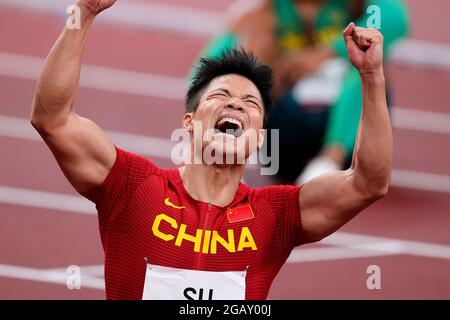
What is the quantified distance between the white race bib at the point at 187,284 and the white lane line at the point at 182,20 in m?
6.75

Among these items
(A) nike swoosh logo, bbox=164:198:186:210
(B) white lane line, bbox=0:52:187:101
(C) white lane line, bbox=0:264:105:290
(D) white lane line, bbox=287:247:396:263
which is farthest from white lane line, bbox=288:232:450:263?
(A) nike swoosh logo, bbox=164:198:186:210

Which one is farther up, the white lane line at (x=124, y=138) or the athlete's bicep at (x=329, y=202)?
the white lane line at (x=124, y=138)

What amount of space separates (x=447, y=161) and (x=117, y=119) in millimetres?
2439

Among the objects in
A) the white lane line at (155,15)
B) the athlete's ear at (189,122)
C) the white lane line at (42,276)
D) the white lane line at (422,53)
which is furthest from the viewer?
the white lane line at (155,15)

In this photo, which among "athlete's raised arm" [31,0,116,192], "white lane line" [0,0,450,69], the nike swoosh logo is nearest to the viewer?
"athlete's raised arm" [31,0,116,192]

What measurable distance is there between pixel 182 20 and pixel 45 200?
12.3 ft

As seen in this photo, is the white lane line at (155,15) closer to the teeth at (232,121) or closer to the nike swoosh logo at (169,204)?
the teeth at (232,121)

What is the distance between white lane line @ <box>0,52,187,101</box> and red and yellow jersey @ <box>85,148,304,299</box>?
5.65 m

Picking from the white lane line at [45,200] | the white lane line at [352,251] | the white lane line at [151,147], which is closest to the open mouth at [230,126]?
the white lane line at [352,251]

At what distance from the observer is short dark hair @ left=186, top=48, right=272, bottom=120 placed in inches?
162

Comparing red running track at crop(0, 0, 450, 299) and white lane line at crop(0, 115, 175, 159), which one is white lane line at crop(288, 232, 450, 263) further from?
white lane line at crop(0, 115, 175, 159)

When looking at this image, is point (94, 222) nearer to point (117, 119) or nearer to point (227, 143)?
point (117, 119)

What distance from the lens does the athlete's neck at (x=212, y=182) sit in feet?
12.9

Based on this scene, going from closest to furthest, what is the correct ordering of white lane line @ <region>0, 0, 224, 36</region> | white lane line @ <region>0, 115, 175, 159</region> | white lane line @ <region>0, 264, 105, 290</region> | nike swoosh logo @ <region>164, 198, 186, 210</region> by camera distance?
nike swoosh logo @ <region>164, 198, 186, 210</region> < white lane line @ <region>0, 264, 105, 290</region> < white lane line @ <region>0, 115, 175, 159</region> < white lane line @ <region>0, 0, 224, 36</region>
